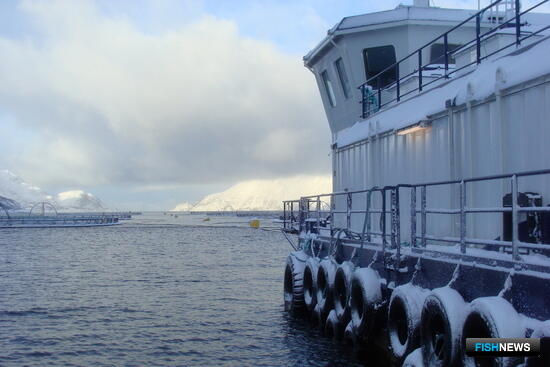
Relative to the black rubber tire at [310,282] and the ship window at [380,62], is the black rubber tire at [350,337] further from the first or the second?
the ship window at [380,62]

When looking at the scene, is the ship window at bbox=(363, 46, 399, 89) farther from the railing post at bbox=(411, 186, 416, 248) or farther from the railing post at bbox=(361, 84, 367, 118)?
the railing post at bbox=(411, 186, 416, 248)

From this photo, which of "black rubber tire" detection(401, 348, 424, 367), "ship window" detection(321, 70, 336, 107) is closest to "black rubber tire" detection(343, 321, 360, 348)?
"black rubber tire" detection(401, 348, 424, 367)

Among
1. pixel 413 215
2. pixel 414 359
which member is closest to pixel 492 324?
pixel 414 359

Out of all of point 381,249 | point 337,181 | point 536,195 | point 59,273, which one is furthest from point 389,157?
point 59,273

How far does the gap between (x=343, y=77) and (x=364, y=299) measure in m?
9.85

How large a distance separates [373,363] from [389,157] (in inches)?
191

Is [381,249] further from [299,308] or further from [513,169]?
[299,308]

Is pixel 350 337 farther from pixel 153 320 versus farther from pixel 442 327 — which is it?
pixel 153 320

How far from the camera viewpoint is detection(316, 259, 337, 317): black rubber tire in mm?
14329

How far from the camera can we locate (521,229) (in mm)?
8570

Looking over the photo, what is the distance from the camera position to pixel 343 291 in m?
13.6

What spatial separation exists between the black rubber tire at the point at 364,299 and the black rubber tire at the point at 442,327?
2.60 metres

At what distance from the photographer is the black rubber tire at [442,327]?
24.7ft

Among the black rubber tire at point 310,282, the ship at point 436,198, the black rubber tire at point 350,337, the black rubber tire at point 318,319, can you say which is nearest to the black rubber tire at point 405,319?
the ship at point 436,198
